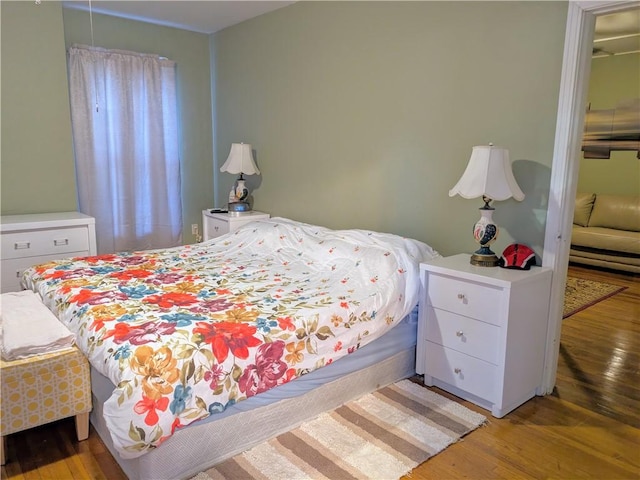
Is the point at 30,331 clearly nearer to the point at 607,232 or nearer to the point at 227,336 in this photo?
the point at 227,336

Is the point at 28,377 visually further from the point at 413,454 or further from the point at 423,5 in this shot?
the point at 423,5

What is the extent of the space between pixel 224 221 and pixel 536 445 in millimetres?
2816

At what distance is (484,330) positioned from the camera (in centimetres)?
225

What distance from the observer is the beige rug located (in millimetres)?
3912

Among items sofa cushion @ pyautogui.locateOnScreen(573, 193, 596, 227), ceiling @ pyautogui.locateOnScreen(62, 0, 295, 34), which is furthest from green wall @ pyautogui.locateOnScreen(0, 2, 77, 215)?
sofa cushion @ pyautogui.locateOnScreen(573, 193, 596, 227)

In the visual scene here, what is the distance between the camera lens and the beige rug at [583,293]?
3.91 metres

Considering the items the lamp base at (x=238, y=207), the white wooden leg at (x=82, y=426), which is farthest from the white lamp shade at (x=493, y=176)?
the lamp base at (x=238, y=207)

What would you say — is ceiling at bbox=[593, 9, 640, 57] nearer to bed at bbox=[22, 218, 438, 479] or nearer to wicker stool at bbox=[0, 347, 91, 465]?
bed at bbox=[22, 218, 438, 479]

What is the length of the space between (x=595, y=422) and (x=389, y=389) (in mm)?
977

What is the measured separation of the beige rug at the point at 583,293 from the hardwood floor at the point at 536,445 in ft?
3.82

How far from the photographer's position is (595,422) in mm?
2234

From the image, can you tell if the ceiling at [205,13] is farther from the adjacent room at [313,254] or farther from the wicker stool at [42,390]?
the wicker stool at [42,390]

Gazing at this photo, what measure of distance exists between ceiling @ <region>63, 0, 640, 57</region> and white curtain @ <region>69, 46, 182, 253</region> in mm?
333

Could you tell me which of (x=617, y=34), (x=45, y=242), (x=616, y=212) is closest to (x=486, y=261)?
(x=45, y=242)
